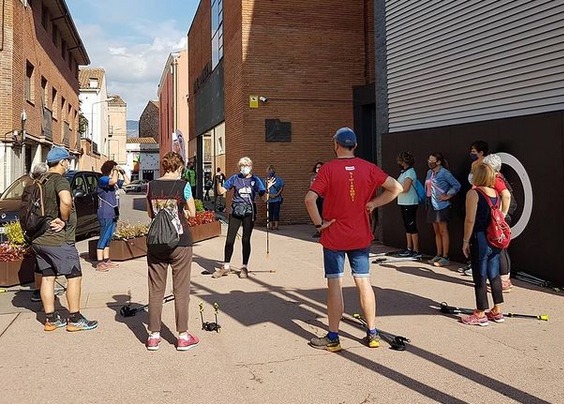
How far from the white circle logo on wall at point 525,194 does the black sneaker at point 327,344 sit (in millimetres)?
4222

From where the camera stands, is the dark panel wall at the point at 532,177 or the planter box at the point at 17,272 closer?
the dark panel wall at the point at 532,177

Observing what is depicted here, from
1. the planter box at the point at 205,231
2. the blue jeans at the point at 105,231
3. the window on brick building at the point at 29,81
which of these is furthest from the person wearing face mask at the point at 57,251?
the window on brick building at the point at 29,81

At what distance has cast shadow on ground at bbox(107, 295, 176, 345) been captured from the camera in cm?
529

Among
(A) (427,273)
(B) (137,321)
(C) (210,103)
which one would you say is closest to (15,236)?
(B) (137,321)

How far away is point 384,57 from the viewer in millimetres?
11508

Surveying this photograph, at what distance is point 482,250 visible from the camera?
555 cm

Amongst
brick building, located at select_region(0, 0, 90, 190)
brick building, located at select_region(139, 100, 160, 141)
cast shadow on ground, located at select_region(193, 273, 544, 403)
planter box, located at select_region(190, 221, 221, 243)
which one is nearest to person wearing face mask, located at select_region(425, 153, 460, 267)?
cast shadow on ground, located at select_region(193, 273, 544, 403)

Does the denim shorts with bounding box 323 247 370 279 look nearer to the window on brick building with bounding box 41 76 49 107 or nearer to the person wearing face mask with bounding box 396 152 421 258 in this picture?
the person wearing face mask with bounding box 396 152 421 258

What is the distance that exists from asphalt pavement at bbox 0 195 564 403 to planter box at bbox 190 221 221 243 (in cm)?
496

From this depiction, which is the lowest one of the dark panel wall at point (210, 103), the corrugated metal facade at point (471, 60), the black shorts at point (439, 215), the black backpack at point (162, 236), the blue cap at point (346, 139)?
the black shorts at point (439, 215)

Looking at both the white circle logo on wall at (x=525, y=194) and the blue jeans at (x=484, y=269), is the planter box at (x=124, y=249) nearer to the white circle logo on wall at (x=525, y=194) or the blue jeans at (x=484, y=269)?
the blue jeans at (x=484, y=269)

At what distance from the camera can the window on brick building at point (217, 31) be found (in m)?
21.6

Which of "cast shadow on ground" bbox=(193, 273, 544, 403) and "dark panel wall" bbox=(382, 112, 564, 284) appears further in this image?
"dark panel wall" bbox=(382, 112, 564, 284)

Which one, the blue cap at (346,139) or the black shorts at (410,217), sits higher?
the blue cap at (346,139)
